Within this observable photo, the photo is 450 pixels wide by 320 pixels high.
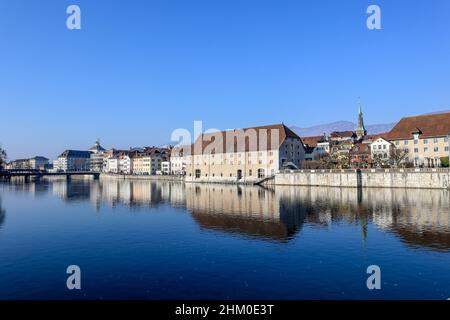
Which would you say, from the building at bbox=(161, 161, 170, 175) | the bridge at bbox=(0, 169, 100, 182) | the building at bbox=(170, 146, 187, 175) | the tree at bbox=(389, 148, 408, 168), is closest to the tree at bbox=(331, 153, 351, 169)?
the tree at bbox=(389, 148, 408, 168)

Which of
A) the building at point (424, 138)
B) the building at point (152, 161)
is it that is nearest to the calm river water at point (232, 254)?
the building at point (424, 138)

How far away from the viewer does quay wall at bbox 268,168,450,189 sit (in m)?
64.1

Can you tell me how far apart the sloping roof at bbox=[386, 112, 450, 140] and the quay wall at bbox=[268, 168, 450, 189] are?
20927 mm

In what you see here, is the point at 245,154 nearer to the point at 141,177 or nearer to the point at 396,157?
the point at 396,157

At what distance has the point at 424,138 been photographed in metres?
83.4

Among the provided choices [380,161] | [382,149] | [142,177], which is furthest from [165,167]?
[380,161]

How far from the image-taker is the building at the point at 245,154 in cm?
9681

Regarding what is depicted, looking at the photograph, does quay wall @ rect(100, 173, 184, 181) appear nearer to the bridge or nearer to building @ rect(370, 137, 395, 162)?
the bridge

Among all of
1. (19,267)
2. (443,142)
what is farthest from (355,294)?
(443,142)

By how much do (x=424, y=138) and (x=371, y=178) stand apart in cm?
2155
